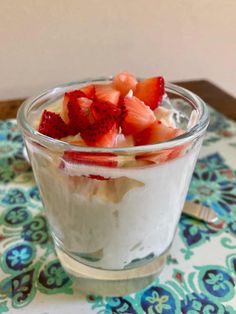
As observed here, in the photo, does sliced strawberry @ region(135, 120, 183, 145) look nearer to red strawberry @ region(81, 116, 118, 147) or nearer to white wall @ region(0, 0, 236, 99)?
red strawberry @ region(81, 116, 118, 147)

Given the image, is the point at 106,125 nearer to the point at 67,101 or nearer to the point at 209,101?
the point at 67,101

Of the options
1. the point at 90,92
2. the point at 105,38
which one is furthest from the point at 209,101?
the point at 90,92

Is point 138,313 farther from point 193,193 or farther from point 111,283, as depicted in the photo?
point 193,193

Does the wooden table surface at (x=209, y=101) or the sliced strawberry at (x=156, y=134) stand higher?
the sliced strawberry at (x=156, y=134)

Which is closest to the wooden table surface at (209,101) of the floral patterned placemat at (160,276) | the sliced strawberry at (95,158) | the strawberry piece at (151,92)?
the floral patterned placemat at (160,276)

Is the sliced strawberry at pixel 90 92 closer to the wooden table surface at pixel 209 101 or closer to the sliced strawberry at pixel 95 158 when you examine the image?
the sliced strawberry at pixel 95 158

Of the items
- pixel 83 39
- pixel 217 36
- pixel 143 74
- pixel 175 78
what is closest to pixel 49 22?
pixel 83 39
